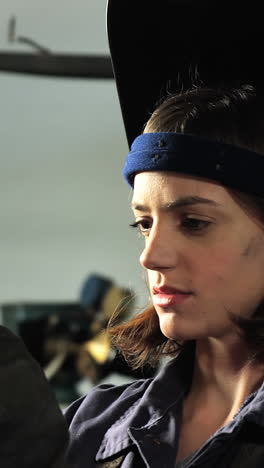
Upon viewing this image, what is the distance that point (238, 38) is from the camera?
0.91m

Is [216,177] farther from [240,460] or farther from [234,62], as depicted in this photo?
[240,460]

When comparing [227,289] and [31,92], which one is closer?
[227,289]

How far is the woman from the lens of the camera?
0.82 meters

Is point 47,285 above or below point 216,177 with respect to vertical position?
below

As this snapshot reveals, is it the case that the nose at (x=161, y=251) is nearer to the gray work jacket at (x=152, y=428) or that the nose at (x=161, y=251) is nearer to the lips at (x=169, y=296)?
the lips at (x=169, y=296)

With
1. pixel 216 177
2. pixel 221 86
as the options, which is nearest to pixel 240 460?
pixel 216 177

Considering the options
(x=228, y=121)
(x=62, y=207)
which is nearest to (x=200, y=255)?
(x=228, y=121)

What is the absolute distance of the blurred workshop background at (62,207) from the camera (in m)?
3.03

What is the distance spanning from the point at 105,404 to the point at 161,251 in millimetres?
234

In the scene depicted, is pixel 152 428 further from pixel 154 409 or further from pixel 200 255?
pixel 200 255

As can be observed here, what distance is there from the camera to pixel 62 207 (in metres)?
3.92

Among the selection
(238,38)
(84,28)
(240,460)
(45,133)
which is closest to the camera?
(240,460)

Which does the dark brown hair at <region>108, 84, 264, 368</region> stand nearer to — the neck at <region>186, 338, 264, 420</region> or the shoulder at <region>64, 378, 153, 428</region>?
the neck at <region>186, 338, 264, 420</region>

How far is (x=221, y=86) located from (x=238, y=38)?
0.17ft
